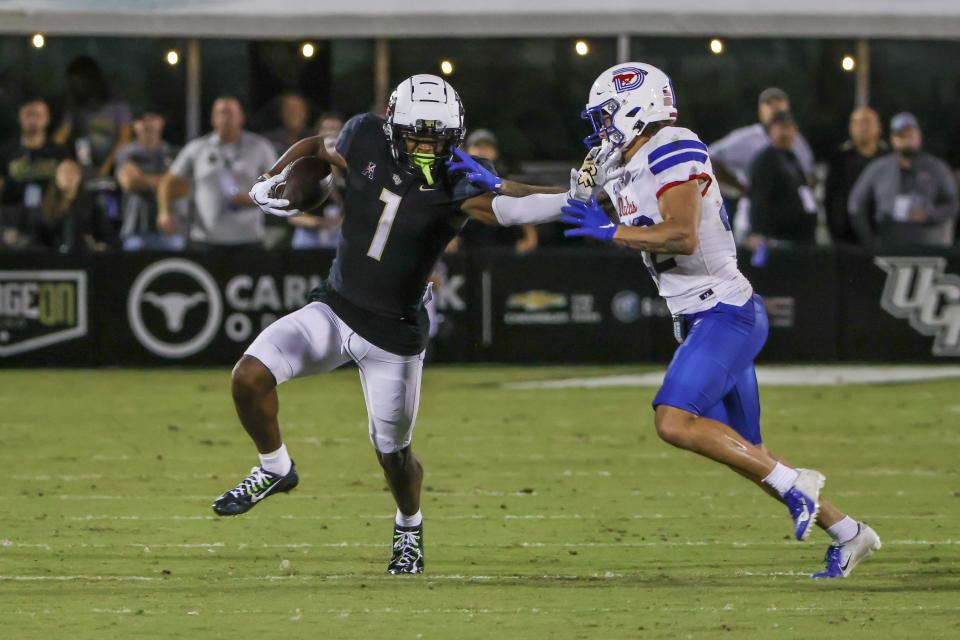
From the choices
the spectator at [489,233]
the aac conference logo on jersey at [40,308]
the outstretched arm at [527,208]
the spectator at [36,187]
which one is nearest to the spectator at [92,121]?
the spectator at [36,187]

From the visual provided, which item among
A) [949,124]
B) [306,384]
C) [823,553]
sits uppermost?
[949,124]

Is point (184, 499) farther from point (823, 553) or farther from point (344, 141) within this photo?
point (823, 553)

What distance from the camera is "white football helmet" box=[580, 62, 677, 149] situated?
7113mm

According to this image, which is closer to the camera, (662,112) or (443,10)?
(662,112)

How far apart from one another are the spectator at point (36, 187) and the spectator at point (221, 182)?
2.84ft

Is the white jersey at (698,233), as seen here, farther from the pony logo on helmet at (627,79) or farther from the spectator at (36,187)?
the spectator at (36,187)

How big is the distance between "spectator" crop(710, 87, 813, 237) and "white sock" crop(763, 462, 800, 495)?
27.2 ft

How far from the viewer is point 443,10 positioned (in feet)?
52.6

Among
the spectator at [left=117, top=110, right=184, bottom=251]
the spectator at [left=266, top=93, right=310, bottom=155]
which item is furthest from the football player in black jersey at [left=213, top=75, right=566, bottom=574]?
the spectator at [left=266, top=93, right=310, bottom=155]

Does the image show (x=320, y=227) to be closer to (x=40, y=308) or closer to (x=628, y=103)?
(x=40, y=308)

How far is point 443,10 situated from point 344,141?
8694 millimetres

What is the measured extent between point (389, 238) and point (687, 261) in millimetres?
1178

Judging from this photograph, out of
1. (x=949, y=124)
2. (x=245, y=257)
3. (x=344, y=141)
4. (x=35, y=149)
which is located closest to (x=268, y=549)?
(x=344, y=141)

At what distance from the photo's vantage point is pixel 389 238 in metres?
7.36
